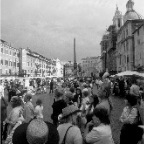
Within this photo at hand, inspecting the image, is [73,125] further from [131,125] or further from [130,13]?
[130,13]

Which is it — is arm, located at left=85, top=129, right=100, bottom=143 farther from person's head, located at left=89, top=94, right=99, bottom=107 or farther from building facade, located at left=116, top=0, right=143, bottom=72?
building facade, located at left=116, top=0, right=143, bottom=72

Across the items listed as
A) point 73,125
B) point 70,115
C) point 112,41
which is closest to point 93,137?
point 73,125

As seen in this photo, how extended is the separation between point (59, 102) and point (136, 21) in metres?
48.8

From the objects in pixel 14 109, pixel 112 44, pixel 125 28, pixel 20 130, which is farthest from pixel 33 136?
pixel 112 44

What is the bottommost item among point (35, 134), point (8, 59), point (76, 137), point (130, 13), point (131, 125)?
point (131, 125)

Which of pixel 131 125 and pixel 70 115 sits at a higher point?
pixel 70 115

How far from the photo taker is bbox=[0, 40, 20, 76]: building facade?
54566 mm

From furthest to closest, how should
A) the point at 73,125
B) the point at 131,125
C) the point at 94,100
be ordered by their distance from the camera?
the point at 94,100 → the point at 131,125 → the point at 73,125

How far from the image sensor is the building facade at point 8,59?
54566mm

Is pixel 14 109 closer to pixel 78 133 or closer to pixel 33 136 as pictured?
pixel 78 133

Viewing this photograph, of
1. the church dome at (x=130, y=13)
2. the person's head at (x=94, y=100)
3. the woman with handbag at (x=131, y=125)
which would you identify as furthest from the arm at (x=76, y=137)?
the church dome at (x=130, y=13)

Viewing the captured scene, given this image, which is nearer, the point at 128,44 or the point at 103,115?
the point at 103,115

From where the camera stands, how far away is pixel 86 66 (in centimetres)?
19850

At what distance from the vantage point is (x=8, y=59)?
5975 cm
